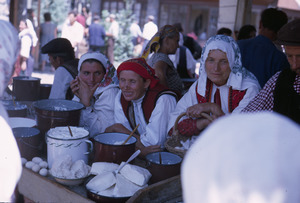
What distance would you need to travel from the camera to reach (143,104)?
2.62m

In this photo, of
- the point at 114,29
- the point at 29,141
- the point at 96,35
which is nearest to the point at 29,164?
the point at 29,141

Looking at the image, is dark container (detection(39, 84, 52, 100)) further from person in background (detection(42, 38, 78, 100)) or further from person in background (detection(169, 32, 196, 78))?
person in background (detection(169, 32, 196, 78))

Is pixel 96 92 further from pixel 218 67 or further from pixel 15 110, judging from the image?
pixel 218 67

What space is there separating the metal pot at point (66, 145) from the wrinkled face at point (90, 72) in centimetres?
98

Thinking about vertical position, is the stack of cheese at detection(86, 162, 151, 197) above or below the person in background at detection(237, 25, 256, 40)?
below

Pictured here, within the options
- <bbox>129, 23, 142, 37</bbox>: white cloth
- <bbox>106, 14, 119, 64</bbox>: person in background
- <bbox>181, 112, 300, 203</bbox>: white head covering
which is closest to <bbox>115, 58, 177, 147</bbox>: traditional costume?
<bbox>181, 112, 300, 203</bbox>: white head covering

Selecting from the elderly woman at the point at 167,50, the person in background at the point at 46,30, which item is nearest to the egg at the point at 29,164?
the elderly woman at the point at 167,50

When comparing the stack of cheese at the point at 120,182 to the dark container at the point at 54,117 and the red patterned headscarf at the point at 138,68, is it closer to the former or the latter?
the dark container at the point at 54,117

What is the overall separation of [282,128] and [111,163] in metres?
1.31

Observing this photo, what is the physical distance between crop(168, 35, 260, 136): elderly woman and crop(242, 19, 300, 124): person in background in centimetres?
26

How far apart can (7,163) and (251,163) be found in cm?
65

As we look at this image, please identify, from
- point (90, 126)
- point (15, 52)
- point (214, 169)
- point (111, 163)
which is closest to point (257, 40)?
point (90, 126)

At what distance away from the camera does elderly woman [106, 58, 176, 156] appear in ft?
8.07

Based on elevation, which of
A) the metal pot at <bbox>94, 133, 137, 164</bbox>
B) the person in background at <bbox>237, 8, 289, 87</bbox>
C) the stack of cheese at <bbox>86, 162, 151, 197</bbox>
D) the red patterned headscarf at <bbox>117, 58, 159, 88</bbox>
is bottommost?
the stack of cheese at <bbox>86, 162, 151, 197</bbox>
